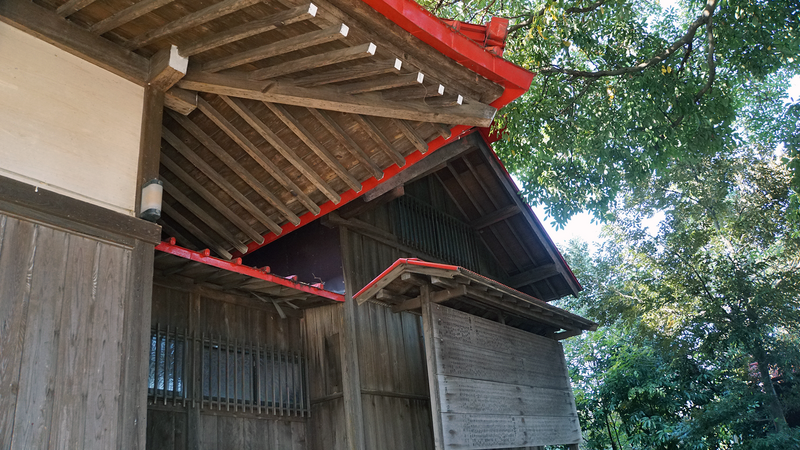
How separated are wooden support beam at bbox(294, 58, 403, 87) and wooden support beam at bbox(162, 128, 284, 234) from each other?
1468 mm

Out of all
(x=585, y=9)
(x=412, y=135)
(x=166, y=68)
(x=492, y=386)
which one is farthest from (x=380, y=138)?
(x=585, y=9)

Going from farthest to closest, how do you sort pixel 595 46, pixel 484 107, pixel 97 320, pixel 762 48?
1. pixel 595 46
2. pixel 762 48
3. pixel 484 107
4. pixel 97 320

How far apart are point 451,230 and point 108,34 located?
6.75m

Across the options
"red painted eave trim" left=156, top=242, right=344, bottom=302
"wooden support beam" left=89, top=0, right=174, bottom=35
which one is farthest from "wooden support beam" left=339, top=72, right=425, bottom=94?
"red painted eave trim" left=156, top=242, right=344, bottom=302

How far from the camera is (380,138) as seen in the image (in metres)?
5.66

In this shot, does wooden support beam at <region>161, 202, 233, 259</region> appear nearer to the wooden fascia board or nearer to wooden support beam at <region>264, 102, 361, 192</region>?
wooden support beam at <region>264, 102, 361, 192</region>

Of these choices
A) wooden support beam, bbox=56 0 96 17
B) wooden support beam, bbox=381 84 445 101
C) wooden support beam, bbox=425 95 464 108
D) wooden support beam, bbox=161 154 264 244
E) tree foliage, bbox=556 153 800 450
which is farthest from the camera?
tree foliage, bbox=556 153 800 450

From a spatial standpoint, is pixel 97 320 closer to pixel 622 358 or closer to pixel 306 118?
pixel 306 118

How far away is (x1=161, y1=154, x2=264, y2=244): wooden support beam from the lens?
5.86m

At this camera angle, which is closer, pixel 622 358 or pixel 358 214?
pixel 358 214

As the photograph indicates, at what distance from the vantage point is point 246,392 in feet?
21.0

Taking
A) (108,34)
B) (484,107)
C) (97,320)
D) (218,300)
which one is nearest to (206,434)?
(218,300)

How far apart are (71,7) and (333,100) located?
2.09m

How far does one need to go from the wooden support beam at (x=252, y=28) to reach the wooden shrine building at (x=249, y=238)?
0.06 feet
